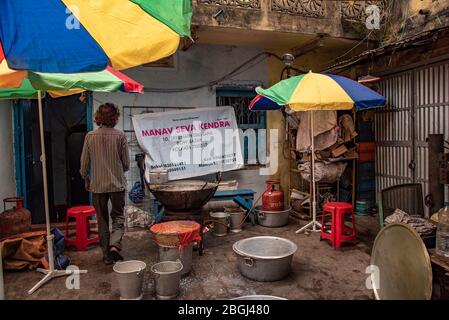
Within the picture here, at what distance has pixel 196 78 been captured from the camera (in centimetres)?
802

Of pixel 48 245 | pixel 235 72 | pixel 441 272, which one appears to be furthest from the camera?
pixel 235 72

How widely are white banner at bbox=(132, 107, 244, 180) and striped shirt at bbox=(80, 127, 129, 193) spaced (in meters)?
2.30

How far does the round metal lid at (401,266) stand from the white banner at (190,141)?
4908mm

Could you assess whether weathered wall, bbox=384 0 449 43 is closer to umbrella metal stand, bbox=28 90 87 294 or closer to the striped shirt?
the striped shirt

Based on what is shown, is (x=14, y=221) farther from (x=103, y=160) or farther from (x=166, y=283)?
(x=166, y=283)

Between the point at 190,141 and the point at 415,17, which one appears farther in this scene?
the point at 190,141

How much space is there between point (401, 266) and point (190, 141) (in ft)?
17.9

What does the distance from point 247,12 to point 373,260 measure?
5.54m

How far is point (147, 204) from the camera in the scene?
7.67 m

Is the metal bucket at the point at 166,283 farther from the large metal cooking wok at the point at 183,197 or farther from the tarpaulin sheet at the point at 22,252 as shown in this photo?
the tarpaulin sheet at the point at 22,252

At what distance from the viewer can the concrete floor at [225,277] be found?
421cm

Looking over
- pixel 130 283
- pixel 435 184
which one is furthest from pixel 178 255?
pixel 435 184

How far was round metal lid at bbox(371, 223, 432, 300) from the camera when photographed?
2773mm

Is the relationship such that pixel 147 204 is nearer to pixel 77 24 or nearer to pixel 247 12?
pixel 247 12
